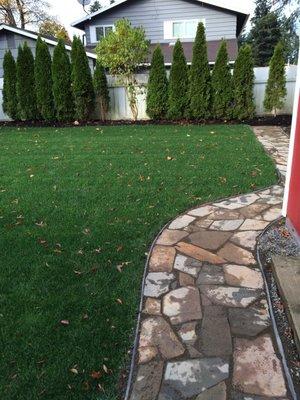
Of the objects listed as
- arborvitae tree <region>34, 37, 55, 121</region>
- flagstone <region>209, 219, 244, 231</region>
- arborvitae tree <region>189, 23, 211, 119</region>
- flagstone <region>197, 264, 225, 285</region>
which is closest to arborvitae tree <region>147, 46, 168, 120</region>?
arborvitae tree <region>189, 23, 211, 119</region>

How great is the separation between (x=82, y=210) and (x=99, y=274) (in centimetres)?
135

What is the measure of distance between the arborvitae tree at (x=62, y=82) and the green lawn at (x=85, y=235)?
3061 millimetres

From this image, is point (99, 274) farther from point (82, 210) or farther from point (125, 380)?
point (82, 210)

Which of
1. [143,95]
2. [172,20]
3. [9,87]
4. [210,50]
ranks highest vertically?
[172,20]

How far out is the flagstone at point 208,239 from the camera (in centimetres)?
334

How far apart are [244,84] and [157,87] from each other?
8.00ft

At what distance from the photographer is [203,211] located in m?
4.08

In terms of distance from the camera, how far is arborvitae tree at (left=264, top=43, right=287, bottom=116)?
9.49 m

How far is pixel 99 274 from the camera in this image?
2855 millimetres

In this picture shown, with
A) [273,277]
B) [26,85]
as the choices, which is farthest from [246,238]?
[26,85]

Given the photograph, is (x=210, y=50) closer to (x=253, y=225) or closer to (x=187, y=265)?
(x=253, y=225)

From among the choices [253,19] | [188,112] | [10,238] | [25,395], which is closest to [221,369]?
[25,395]

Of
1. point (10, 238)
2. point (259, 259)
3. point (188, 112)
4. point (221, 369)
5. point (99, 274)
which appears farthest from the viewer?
point (188, 112)

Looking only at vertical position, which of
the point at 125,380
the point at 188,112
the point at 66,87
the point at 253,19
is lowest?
the point at 125,380
